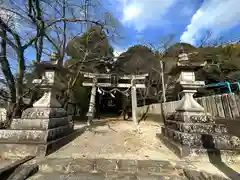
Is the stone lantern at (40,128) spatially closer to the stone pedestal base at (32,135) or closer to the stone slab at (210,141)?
the stone pedestal base at (32,135)

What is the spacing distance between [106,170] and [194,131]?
1789mm

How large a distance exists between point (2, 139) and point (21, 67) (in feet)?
7.27

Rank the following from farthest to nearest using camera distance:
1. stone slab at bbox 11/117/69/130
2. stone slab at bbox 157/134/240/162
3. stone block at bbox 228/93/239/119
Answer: stone block at bbox 228/93/239/119
stone slab at bbox 11/117/69/130
stone slab at bbox 157/134/240/162

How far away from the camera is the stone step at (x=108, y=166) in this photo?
232 cm

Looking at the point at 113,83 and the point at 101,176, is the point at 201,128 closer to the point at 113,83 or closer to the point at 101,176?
the point at 101,176

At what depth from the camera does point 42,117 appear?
10.3 feet

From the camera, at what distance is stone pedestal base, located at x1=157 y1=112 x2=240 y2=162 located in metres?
2.65

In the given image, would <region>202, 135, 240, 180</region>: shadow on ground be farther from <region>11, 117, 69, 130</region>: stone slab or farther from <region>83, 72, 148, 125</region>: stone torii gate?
<region>83, 72, 148, 125</region>: stone torii gate

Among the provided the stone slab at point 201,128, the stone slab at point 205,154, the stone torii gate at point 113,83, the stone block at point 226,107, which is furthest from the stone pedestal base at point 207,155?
the stone torii gate at point 113,83

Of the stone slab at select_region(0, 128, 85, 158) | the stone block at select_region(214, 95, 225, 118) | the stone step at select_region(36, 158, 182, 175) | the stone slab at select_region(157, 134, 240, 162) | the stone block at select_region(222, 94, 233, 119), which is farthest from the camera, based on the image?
the stone block at select_region(214, 95, 225, 118)

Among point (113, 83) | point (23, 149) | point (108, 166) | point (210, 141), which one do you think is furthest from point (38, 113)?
point (113, 83)

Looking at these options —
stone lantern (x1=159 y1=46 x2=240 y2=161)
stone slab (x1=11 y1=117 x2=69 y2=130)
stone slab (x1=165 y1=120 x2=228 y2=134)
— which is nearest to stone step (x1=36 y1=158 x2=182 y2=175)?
stone lantern (x1=159 y1=46 x2=240 y2=161)

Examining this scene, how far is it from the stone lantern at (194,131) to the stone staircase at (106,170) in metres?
0.57

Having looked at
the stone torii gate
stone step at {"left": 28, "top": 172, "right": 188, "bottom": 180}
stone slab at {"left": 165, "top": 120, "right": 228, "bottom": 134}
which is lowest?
stone step at {"left": 28, "top": 172, "right": 188, "bottom": 180}
